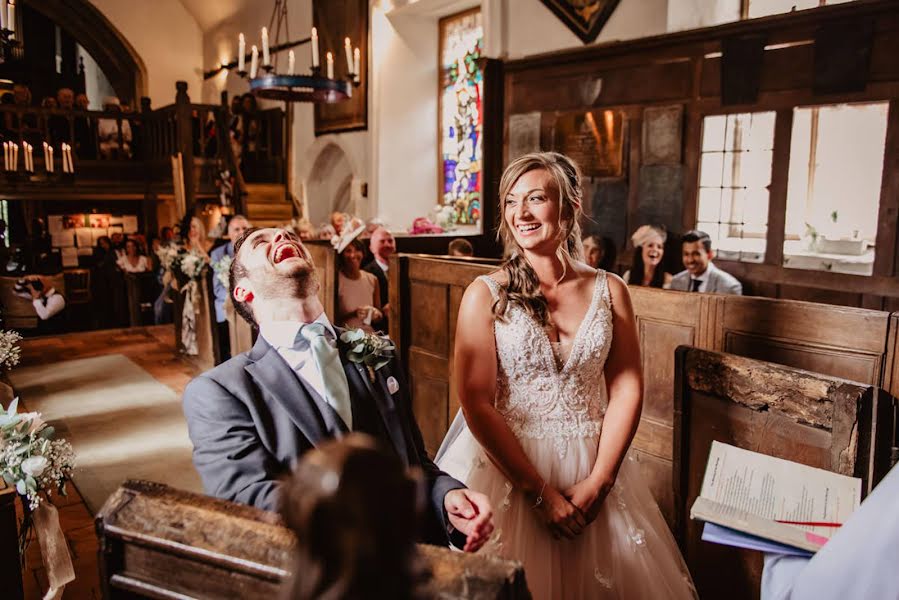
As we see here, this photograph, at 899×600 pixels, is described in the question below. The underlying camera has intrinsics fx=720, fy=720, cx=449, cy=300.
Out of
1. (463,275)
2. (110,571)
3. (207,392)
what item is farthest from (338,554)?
(463,275)

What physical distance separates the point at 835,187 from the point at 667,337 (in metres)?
4.71

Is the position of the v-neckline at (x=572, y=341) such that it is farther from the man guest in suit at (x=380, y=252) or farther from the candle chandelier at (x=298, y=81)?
the candle chandelier at (x=298, y=81)

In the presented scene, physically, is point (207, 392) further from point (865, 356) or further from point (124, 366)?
point (124, 366)

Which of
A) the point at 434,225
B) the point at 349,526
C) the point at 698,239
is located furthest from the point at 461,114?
the point at 349,526

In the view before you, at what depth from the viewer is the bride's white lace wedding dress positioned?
6.46ft

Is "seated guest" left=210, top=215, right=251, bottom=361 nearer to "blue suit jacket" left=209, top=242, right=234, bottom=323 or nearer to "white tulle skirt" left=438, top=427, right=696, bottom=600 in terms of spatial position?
"blue suit jacket" left=209, top=242, right=234, bottom=323

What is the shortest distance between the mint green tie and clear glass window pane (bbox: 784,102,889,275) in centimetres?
536

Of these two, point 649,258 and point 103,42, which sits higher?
point 103,42

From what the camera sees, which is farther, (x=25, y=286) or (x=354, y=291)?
(x=25, y=286)

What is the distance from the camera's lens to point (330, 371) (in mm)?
1666

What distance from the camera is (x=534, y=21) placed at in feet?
25.5

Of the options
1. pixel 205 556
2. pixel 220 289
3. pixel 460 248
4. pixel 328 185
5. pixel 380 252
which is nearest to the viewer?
pixel 205 556

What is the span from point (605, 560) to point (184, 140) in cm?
1060

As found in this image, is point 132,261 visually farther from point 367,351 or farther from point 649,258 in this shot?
point 367,351
